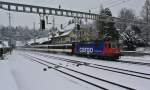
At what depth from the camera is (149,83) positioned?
1390cm

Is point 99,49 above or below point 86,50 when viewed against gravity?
above

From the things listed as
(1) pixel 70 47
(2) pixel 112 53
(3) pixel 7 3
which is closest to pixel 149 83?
(2) pixel 112 53

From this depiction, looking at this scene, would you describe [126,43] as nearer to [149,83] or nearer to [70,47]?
[70,47]

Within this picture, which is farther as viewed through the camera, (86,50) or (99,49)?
(86,50)

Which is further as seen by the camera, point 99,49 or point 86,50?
point 86,50

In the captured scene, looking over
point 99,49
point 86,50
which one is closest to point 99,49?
point 99,49

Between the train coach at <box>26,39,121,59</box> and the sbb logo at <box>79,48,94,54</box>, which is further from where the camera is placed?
the sbb logo at <box>79,48,94,54</box>

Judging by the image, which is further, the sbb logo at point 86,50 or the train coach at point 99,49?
the sbb logo at point 86,50

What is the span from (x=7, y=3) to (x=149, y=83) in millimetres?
21446

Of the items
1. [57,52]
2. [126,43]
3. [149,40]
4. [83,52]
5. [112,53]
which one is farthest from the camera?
[149,40]

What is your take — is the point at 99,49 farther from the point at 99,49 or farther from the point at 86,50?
the point at 86,50

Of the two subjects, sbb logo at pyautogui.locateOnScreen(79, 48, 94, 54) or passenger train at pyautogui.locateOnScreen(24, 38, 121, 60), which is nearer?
passenger train at pyautogui.locateOnScreen(24, 38, 121, 60)

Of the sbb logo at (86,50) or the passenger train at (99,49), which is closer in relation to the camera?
the passenger train at (99,49)

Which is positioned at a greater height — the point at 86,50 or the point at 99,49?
the point at 99,49
